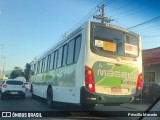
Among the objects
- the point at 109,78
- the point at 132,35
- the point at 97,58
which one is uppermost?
the point at 132,35

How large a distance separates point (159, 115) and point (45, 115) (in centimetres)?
151

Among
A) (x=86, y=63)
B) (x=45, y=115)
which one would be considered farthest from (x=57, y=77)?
(x=45, y=115)

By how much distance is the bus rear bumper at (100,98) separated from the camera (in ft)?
25.0

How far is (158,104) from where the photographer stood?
340 cm

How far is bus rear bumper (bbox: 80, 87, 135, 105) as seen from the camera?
7.63m

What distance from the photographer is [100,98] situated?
25.5 feet

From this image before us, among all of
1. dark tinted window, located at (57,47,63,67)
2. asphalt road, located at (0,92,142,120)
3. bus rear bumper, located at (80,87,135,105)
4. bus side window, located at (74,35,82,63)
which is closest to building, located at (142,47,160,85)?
dark tinted window, located at (57,47,63,67)

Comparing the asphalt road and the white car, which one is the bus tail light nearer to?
the asphalt road

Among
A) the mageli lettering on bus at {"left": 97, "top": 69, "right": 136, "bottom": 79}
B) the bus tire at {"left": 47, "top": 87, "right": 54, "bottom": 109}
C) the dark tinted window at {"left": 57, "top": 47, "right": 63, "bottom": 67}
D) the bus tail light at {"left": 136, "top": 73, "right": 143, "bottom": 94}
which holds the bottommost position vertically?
the bus tire at {"left": 47, "top": 87, "right": 54, "bottom": 109}

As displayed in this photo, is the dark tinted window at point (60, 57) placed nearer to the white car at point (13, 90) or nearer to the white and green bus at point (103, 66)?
the white and green bus at point (103, 66)

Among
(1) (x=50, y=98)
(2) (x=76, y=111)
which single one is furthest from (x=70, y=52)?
(2) (x=76, y=111)

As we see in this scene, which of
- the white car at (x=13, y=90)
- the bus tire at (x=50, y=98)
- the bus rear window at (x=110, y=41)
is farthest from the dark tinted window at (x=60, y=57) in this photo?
the white car at (x=13, y=90)

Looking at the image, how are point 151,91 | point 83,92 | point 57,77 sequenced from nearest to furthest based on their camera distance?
point 83,92, point 57,77, point 151,91

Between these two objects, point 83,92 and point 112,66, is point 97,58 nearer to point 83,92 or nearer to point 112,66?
point 112,66
